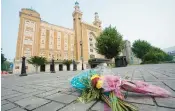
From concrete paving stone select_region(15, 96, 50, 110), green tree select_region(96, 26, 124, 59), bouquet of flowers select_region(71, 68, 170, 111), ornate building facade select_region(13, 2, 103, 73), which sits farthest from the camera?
ornate building facade select_region(13, 2, 103, 73)

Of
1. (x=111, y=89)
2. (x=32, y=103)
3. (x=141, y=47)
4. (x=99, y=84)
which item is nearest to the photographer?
(x=111, y=89)

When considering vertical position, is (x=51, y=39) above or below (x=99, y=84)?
above

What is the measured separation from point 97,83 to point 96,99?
29cm

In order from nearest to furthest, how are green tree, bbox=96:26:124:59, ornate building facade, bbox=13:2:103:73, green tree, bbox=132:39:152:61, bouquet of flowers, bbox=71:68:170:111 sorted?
bouquet of flowers, bbox=71:68:170:111 → green tree, bbox=96:26:124:59 → ornate building facade, bbox=13:2:103:73 → green tree, bbox=132:39:152:61

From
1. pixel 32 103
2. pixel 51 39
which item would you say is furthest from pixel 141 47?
pixel 32 103

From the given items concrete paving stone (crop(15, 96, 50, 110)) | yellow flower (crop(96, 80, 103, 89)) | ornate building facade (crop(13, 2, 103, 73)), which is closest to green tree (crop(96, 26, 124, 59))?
→ ornate building facade (crop(13, 2, 103, 73))

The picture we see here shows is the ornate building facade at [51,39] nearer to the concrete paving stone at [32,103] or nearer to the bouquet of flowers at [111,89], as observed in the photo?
the concrete paving stone at [32,103]

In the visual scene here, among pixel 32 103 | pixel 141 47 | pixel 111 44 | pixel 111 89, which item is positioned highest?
pixel 141 47

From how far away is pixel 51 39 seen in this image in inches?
1212

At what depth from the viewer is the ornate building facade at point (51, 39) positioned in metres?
25.4

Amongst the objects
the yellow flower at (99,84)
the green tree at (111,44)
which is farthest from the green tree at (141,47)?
the yellow flower at (99,84)

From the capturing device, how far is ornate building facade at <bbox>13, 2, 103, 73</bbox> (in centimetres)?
2544

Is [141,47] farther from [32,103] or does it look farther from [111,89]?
[32,103]

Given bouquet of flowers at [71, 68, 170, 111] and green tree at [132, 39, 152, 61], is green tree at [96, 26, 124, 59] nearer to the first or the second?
bouquet of flowers at [71, 68, 170, 111]
